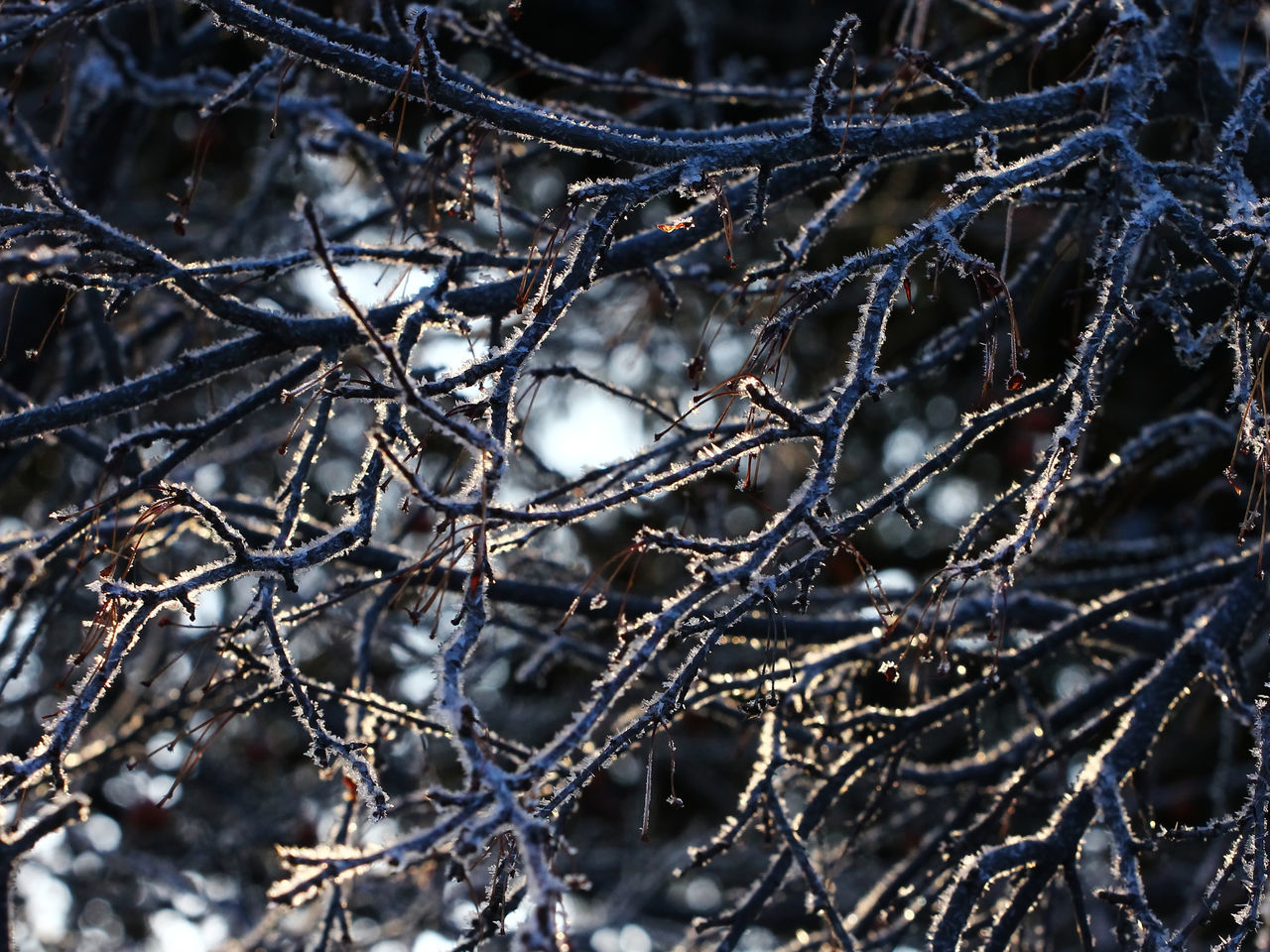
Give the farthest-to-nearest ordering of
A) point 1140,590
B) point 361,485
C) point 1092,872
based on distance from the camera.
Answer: point 1092,872, point 1140,590, point 361,485

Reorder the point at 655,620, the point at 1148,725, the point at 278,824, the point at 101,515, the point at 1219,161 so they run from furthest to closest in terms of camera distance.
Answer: the point at 278,824 < the point at 1148,725 < the point at 101,515 < the point at 1219,161 < the point at 655,620

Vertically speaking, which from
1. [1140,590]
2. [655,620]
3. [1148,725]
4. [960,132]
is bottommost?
[655,620]

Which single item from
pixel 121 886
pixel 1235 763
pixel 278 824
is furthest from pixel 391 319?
pixel 1235 763

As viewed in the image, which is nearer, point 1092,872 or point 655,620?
point 655,620

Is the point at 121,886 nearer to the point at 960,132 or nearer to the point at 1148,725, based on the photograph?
the point at 1148,725

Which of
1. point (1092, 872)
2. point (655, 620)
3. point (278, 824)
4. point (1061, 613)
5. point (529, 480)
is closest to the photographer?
point (655, 620)

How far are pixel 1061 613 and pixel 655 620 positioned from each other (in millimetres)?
1732

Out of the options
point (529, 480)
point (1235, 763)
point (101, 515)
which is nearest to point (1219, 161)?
point (101, 515)

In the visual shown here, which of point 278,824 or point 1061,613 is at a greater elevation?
point 278,824

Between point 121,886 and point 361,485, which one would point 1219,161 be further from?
point 121,886

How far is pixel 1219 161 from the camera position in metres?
1.69

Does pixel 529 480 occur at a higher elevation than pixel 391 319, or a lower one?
higher

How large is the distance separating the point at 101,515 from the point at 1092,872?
5.25 meters

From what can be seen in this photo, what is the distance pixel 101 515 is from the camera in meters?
1.90
